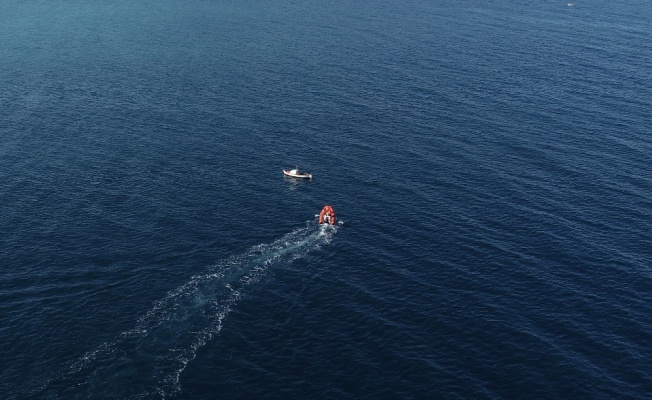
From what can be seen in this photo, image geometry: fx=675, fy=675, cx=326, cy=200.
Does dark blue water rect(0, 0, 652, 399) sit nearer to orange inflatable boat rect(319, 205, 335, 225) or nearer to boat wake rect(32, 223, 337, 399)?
boat wake rect(32, 223, 337, 399)

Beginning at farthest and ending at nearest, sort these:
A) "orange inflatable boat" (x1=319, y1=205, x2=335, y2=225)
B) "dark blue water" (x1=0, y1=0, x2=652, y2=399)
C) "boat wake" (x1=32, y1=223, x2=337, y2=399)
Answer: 1. "orange inflatable boat" (x1=319, y1=205, x2=335, y2=225)
2. "dark blue water" (x1=0, y1=0, x2=652, y2=399)
3. "boat wake" (x1=32, y1=223, x2=337, y2=399)

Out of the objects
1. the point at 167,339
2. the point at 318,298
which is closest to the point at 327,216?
the point at 318,298

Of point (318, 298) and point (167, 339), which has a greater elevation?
point (318, 298)

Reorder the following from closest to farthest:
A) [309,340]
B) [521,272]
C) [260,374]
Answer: [260,374], [309,340], [521,272]

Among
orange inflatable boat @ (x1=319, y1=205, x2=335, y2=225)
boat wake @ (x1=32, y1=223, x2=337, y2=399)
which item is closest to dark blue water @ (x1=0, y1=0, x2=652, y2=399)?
boat wake @ (x1=32, y1=223, x2=337, y2=399)

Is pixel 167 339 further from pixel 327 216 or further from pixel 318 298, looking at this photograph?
pixel 327 216

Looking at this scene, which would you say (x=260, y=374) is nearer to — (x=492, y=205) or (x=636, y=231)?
(x=492, y=205)

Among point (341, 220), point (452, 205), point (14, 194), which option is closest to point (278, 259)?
point (341, 220)
